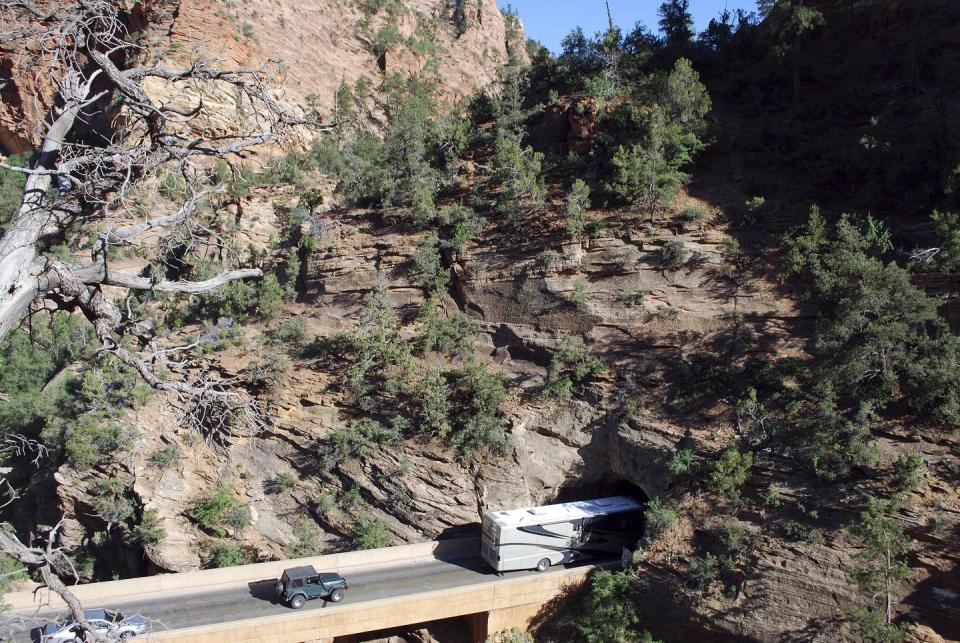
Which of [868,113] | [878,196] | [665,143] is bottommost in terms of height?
[878,196]

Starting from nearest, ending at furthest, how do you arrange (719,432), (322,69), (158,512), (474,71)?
(719,432) < (158,512) < (322,69) < (474,71)

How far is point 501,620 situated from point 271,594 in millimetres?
6486

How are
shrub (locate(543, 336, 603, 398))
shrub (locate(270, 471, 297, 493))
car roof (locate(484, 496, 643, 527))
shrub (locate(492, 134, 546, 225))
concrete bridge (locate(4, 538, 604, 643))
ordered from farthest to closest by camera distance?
shrub (locate(492, 134, 546, 225)) → shrub (locate(543, 336, 603, 398)) → shrub (locate(270, 471, 297, 493)) → car roof (locate(484, 496, 643, 527)) → concrete bridge (locate(4, 538, 604, 643))

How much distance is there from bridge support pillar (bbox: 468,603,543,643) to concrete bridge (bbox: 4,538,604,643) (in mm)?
28

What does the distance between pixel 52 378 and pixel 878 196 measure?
126 ft

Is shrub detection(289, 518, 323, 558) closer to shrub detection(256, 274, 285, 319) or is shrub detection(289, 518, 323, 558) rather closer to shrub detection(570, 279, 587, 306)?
shrub detection(256, 274, 285, 319)

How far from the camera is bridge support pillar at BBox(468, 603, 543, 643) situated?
17438 mm

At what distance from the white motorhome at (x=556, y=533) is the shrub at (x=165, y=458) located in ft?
36.6

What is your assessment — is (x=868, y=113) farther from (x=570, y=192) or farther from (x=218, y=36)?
(x=218, y=36)

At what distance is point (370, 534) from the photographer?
65.0ft

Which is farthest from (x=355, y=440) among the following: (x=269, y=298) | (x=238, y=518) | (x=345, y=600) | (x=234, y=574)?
(x=269, y=298)

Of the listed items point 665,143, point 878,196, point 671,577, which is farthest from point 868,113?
point 671,577

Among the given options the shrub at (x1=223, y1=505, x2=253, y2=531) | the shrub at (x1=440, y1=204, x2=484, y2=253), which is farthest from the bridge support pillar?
the shrub at (x1=440, y1=204, x2=484, y2=253)

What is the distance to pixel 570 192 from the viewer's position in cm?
2714
